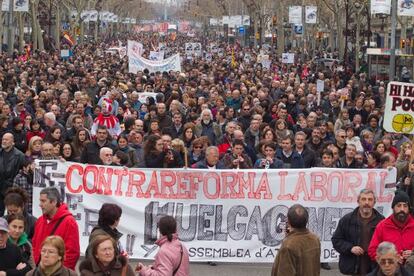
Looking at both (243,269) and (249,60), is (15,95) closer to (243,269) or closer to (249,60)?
(243,269)

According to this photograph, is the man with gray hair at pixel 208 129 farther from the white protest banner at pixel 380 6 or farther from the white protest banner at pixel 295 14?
the white protest banner at pixel 295 14

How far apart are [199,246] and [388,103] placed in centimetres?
308

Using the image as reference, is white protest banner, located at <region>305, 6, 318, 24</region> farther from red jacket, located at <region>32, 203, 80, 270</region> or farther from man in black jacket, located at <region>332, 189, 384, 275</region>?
red jacket, located at <region>32, 203, 80, 270</region>

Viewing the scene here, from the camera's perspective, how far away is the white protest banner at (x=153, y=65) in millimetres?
29672

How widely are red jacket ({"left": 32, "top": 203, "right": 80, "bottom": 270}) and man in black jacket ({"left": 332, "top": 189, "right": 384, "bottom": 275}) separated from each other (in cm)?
229

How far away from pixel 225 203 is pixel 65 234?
9.90 feet

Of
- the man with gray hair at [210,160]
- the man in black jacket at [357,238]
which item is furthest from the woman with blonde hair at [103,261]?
the man with gray hair at [210,160]

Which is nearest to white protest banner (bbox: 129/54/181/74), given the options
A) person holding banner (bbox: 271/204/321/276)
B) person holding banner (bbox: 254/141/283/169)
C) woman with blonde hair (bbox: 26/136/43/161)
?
person holding banner (bbox: 254/141/283/169)

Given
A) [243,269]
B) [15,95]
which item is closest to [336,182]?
[243,269]

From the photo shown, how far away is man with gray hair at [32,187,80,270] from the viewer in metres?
7.45

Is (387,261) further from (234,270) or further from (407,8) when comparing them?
(407,8)

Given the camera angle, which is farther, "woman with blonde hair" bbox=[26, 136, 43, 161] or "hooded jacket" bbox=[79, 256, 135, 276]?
"woman with blonde hair" bbox=[26, 136, 43, 161]

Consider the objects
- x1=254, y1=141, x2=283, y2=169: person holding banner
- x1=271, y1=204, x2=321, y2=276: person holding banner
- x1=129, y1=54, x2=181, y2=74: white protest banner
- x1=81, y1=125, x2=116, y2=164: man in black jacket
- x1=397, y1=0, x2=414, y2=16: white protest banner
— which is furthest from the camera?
x1=397, y1=0, x2=414, y2=16: white protest banner

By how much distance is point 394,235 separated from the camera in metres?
7.67
